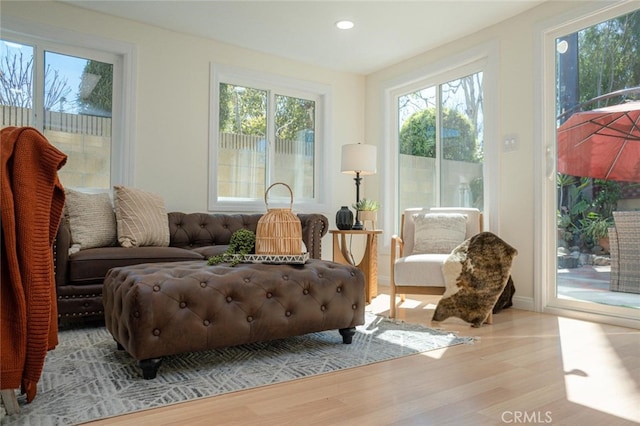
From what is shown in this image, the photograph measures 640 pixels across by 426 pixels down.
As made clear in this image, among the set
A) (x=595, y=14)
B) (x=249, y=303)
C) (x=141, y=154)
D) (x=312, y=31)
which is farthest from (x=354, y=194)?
(x=249, y=303)

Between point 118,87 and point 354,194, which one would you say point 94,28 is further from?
point 354,194

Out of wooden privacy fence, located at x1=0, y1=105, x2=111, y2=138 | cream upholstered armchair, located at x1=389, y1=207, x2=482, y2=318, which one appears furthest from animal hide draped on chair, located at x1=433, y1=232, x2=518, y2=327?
wooden privacy fence, located at x1=0, y1=105, x2=111, y2=138

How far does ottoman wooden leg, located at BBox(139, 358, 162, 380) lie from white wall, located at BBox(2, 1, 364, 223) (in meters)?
2.43

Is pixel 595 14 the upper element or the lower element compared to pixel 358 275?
upper

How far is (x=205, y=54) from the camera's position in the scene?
437 centimetres

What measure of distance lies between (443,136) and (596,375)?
2.98 metres

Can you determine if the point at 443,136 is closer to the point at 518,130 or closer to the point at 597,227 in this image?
the point at 518,130

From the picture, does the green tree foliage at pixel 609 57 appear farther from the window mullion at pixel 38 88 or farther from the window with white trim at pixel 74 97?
the window mullion at pixel 38 88

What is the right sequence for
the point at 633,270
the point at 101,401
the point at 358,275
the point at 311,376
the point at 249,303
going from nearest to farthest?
the point at 101,401
the point at 311,376
the point at 249,303
the point at 358,275
the point at 633,270

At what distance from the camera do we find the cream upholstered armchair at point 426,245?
313 cm

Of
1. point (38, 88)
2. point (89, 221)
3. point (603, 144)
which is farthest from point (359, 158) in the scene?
point (38, 88)

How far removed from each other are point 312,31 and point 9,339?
3547mm

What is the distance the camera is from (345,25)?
403cm

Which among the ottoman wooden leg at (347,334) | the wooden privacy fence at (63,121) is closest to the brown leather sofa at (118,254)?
the wooden privacy fence at (63,121)
